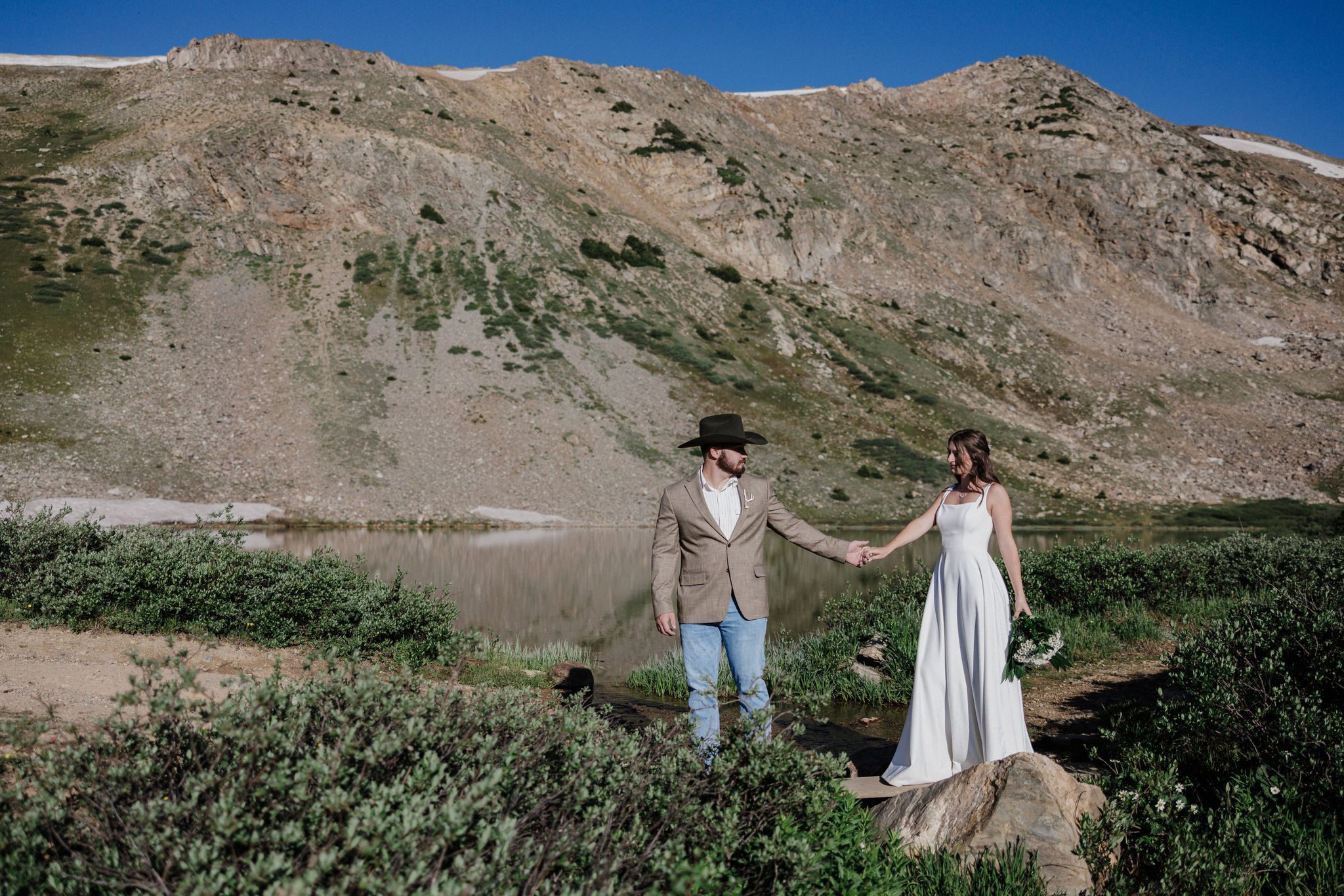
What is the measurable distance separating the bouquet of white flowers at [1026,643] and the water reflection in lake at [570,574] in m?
6.38

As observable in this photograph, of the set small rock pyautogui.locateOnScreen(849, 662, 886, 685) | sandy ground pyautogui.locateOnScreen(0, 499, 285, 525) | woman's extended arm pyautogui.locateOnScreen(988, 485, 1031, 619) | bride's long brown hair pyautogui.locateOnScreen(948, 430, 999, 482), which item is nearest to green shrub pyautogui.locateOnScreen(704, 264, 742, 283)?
sandy ground pyautogui.locateOnScreen(0, 499, 285, 525)

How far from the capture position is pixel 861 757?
7539 millimetres

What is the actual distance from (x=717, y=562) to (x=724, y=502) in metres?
0.42

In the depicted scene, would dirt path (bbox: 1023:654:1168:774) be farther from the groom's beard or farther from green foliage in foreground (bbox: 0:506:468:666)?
green foliage in foreground (bbox: 0:506:468:666)

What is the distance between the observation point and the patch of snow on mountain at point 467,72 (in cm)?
7456

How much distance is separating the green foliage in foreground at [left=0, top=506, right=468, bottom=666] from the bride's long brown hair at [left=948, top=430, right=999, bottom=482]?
6.48 m

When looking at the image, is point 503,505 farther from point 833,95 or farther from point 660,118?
point 833,95

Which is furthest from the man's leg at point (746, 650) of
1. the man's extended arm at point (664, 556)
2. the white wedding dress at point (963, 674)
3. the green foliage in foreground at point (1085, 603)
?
the green foliage in foreground at point (1085, 603)

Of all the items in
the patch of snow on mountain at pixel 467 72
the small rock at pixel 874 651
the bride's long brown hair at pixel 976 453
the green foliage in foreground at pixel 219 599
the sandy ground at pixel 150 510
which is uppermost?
the patch of snow on mountain at pixel 467 72

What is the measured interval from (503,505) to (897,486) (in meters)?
19.3

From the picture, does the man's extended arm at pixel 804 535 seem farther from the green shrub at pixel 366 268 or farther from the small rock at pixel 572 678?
the green shrub at pixel 366 268

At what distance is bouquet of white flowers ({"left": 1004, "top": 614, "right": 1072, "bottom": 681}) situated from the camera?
19.4 ft

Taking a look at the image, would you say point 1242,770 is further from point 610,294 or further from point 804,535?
point 610,294

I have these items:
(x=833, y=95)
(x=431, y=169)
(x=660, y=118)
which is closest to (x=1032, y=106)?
(x=833, y=95)
